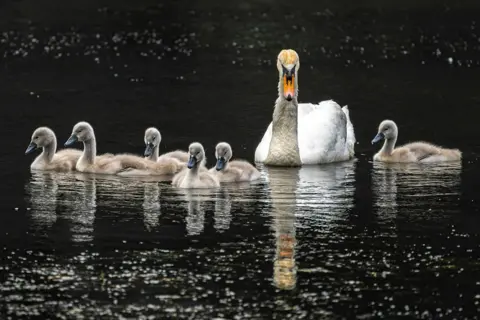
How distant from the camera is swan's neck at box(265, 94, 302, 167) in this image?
2125 centimetres

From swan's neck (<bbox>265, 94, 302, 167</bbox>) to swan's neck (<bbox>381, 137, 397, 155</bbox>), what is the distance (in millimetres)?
1289

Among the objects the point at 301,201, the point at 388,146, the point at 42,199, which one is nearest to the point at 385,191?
the point at 301,201

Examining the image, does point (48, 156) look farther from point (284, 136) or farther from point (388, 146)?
point (388, 146)

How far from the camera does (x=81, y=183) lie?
19641 millimetres

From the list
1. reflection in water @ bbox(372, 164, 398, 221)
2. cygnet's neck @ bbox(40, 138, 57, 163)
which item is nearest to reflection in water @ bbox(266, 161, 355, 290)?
reflection in water @ bbox(372, 164, 398, 221)

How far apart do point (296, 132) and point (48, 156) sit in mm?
3542

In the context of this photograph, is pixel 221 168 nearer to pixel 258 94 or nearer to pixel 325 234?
pixel 325 234

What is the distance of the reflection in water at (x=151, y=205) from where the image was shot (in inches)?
666

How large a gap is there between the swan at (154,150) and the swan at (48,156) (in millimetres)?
1030

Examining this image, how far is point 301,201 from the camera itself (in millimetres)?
18281

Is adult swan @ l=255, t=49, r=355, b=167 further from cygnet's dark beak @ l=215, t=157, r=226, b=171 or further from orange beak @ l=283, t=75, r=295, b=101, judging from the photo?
cygnet's dark beak @ l=215, t=157, r=226, b=171

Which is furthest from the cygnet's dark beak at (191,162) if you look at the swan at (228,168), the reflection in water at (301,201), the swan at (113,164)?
the swan at (113,164)

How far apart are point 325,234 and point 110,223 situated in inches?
95.5

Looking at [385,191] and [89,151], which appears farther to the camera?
[89,151]
